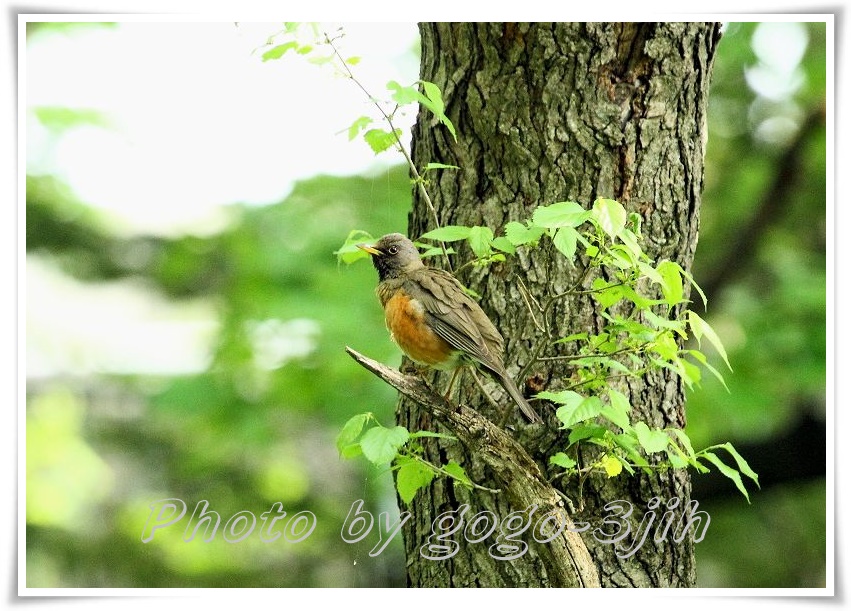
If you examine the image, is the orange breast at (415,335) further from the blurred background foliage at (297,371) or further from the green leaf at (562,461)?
the blurred background foliage at (297,371)

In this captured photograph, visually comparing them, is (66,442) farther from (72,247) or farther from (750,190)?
(750,190)

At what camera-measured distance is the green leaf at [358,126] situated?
12.0 ft

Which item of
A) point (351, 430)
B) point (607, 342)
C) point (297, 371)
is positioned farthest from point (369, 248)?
point (297, 371)

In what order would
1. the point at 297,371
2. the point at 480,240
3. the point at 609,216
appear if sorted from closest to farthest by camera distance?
the point at 609,216, the point at 480,240, the point at 297,371

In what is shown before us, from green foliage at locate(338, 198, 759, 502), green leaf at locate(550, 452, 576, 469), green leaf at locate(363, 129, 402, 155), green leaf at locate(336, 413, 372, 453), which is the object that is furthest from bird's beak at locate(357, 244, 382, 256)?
green leaf at locate(550, 452, 576, 469)

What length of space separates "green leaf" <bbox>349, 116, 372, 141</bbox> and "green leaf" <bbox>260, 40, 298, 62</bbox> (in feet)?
1.39

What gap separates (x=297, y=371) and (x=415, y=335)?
353 cm

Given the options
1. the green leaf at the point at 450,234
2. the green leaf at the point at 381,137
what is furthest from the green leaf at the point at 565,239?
the green leaf at the point at 381,137

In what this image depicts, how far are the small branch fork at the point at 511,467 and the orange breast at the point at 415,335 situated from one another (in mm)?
371

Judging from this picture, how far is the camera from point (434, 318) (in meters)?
4.16

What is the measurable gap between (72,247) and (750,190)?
8.09 m

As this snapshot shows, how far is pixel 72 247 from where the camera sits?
9.83 m

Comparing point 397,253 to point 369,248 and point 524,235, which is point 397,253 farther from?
point 524,235
